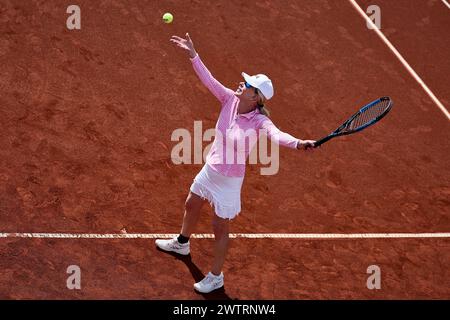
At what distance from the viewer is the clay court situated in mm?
6523

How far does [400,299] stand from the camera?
660 centimetres

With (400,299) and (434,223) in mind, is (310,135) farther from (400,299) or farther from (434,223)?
(400,299)

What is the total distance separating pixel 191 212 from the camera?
6312 millimetres

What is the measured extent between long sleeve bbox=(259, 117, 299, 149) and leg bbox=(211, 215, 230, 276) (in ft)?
2.75

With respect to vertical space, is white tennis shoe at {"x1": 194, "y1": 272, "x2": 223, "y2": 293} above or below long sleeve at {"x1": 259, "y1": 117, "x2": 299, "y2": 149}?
below

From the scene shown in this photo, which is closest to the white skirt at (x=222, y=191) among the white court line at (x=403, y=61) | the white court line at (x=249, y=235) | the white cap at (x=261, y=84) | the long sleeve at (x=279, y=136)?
the long sleeve at (x=279, y=136)

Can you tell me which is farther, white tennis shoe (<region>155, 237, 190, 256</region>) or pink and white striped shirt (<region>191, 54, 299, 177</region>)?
white tennis shoe (<region>155, 237, 190, 256</region>)

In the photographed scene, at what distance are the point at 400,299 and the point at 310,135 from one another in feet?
8.24

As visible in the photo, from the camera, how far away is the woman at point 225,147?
19.2 feet

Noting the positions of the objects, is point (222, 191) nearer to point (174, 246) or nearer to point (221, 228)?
point (221, 228)

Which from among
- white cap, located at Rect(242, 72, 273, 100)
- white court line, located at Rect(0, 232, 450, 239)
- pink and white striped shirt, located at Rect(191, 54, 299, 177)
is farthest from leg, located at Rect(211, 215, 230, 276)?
white cap, located at Rect(242, 72, 273, 100)

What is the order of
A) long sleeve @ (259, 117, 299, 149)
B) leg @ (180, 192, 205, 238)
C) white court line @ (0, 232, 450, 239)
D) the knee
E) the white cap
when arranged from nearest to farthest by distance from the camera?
1. long sleeve @ (259, 117, 299, 149)
2. the white cap
3. the knee
4. leg @ (180, 192, 205, 238)
5. white court line @ (0, 232, 450, 239)

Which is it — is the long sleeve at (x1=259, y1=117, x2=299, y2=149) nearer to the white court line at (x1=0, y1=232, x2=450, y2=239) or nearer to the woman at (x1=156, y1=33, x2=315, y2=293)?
the woman at (x1=156, y1=33, x2=315, y2=293)
